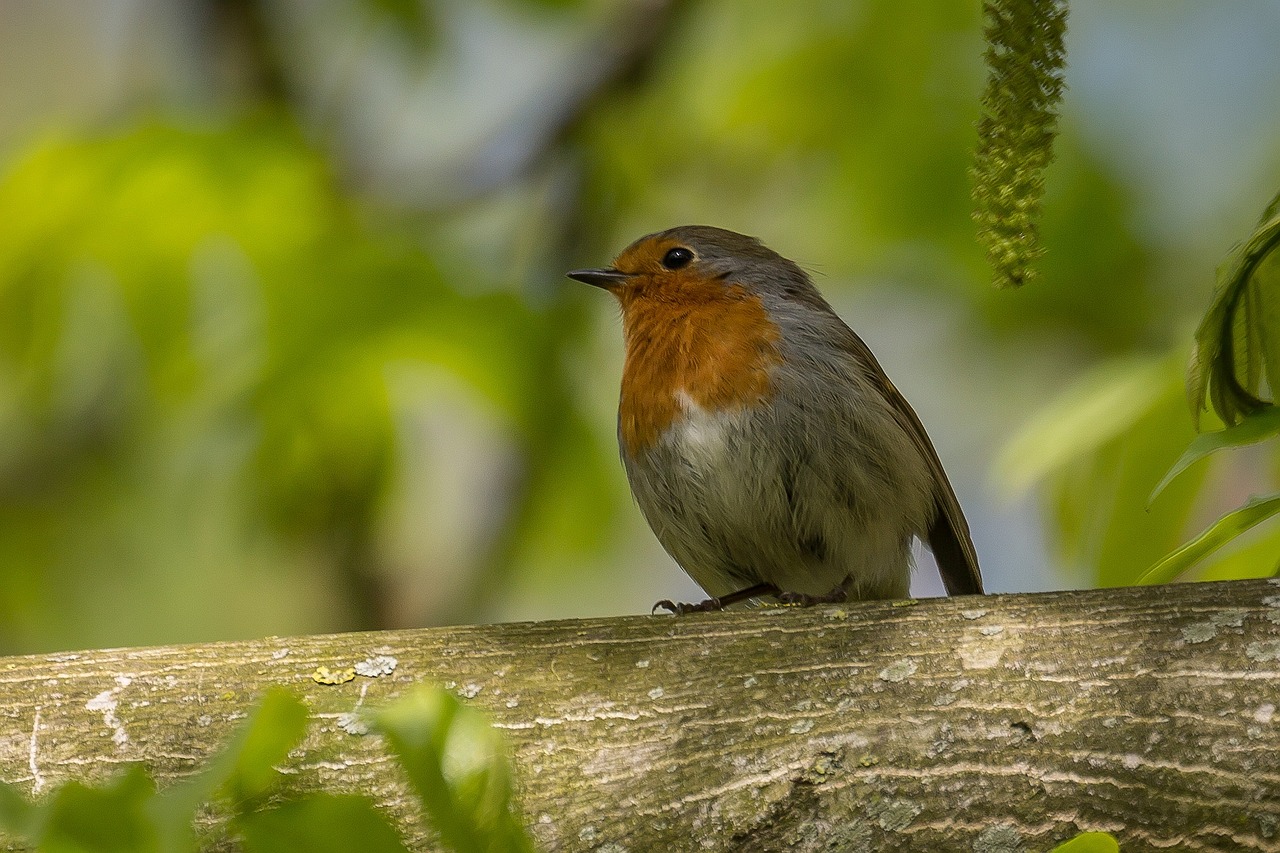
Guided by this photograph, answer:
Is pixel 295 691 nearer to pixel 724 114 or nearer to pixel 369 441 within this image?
pixel 369 441

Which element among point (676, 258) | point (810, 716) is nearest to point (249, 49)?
point (676, 258)

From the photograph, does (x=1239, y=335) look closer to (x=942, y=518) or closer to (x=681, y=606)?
(x=681, y=606)

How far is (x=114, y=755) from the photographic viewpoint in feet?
5.99

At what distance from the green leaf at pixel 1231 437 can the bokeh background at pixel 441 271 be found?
97cm

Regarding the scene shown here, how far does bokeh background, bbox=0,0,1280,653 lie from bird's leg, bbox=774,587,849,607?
46 cm

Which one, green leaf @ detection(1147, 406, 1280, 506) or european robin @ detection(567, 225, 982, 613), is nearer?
green leaf @ detection(1147, 406, 1280, 506)

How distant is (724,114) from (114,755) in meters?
3.08

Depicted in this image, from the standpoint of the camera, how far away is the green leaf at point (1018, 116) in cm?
166

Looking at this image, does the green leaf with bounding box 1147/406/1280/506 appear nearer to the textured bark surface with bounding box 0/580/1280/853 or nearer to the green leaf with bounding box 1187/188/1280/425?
the green leaf with bounding box 1187/188/1280/425

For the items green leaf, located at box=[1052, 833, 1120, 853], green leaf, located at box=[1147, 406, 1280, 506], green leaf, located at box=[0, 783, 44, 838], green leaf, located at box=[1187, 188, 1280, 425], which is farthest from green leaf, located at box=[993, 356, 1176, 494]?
green leaf, located at box=[0, 783, 44, 838]

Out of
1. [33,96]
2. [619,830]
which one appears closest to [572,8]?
[619,830]

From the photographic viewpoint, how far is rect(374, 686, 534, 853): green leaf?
3.36 feet

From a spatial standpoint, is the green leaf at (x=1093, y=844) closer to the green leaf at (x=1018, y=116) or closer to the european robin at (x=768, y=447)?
the green leaf at (x=1018, y=116)

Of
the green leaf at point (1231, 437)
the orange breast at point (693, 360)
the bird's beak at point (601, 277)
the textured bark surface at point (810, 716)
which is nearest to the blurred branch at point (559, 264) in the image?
the bird's beak at point (601, 277)
